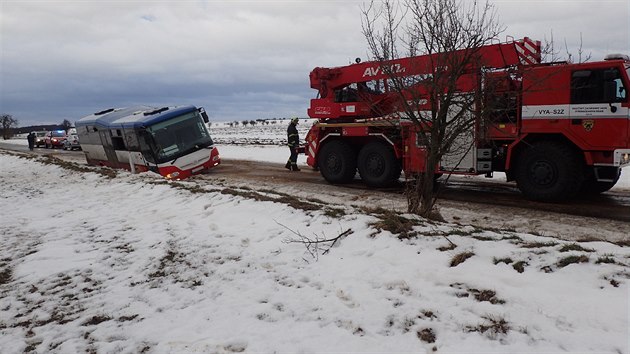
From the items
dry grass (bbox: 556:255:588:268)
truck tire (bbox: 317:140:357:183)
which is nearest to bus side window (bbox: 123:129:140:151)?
truck tire (bbox: 317:140:357:183)

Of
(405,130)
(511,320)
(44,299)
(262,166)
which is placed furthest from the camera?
(262,166)

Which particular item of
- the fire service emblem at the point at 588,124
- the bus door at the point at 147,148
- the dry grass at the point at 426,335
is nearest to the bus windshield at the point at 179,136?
the bus door at the point at 147,148

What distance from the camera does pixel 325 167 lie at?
12.3 metres

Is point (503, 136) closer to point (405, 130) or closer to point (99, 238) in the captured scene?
point (405, 130)

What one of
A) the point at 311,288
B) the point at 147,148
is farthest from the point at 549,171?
the point at 147,148

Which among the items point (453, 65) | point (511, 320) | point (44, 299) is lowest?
point (44, 299)

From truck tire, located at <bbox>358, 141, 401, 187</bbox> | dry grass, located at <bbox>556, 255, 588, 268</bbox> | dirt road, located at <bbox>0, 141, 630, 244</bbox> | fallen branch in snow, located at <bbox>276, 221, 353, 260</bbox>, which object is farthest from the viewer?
truck tire, located at <bbox>358, 141, 401, 187</bbox>

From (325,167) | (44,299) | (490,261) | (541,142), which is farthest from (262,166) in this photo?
(490,261)

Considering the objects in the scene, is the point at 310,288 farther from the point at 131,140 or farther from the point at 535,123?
the point at 131,140

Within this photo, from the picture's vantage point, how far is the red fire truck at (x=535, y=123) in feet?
23.4

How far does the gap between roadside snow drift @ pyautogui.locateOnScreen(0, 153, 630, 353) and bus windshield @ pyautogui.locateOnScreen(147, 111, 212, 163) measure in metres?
7.59

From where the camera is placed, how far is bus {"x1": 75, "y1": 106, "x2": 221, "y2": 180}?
1473cm

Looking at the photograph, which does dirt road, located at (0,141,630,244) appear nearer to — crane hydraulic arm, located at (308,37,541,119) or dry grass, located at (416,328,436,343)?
crane hydraulic arm, located at (308,37,541,119)

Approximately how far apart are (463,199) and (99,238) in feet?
23.7
